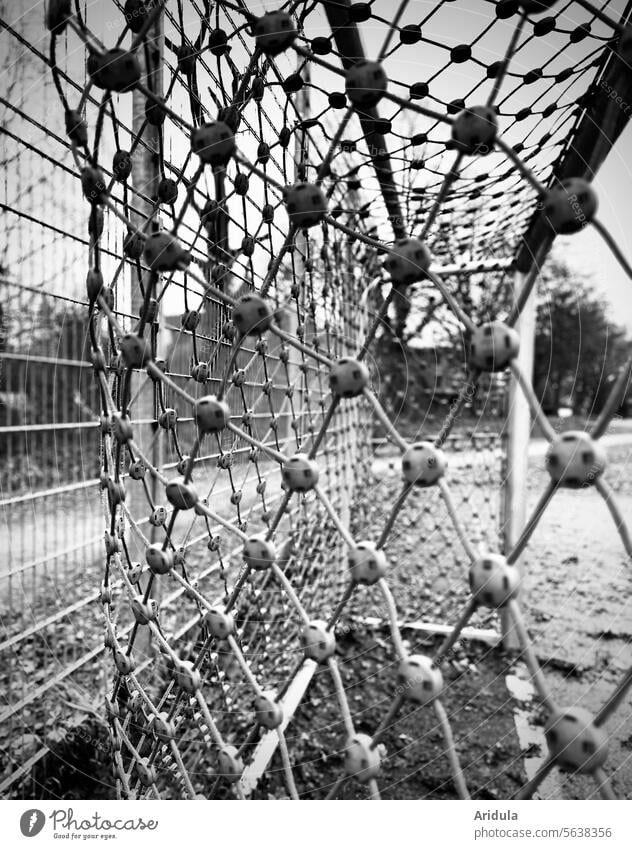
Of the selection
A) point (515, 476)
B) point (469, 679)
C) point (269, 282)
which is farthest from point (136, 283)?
point (469, 679)

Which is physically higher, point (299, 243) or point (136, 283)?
point (299, 243)

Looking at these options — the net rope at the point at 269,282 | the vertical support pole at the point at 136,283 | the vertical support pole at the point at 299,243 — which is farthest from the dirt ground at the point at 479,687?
the vertical support pole at the point at 299,243

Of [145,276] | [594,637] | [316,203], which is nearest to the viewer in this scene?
[316,203]

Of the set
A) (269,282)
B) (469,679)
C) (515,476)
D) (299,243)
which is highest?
(299,243)

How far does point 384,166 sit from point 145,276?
1.83 ft

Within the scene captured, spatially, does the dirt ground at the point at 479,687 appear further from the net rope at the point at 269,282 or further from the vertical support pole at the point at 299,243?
the vertical support pole at the point at 299,243

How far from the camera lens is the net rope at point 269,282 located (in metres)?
0.38

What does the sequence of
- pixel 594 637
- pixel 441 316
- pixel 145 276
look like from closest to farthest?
1. pixel 145 276
2. pixel 594 637
3. pixel 441 316

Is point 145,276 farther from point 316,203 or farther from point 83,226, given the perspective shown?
point 316,203

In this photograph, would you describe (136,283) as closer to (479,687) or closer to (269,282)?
(269,282)

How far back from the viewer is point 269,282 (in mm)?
514

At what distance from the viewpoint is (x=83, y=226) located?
876 millimetres

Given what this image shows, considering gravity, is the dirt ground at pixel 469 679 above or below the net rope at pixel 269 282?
below
